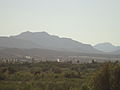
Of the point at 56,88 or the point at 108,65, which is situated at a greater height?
the point at 108,65

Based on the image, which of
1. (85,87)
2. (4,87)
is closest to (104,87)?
(85,87)

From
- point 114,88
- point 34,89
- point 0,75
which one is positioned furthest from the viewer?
point 0,75

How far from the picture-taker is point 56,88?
3638 centimetres

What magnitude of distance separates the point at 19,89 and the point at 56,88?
506cm

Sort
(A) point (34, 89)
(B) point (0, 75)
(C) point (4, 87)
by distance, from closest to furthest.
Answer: (A) point (34, 89), (C) point (4, 87), (B) point (0, 75)

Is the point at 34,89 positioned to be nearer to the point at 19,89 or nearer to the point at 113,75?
the point at 19,89

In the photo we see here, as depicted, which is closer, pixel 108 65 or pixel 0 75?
pixel 108 65

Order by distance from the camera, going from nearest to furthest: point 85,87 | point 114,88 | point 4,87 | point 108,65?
point 114,88
point 108,65
point 85,87
point 4,87

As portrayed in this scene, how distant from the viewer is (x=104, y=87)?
78.8 feet

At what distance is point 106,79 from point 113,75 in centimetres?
69

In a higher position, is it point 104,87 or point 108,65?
point 108,65

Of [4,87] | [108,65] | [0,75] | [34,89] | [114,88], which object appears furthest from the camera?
[0,75]

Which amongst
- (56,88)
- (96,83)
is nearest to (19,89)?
(56,88)

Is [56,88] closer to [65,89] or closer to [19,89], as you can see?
[65,89]
